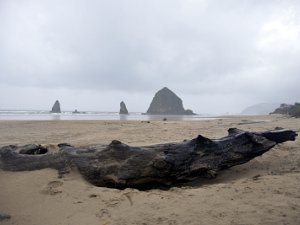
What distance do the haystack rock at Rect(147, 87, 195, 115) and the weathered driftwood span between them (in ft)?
283

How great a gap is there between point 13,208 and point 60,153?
5.52 ft

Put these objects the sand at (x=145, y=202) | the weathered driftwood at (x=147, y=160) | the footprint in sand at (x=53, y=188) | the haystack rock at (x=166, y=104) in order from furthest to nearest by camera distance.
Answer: the haystack rock at (x=166, y=104) → the weathered driftwood at (x=147, y=160) → the footprint in sand at (x=53, y=188) → the sand at (x=145, y=202)

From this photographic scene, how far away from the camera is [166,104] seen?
96.1 meters

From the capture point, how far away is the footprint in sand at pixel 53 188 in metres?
5.12

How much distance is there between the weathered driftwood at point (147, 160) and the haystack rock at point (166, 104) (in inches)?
3400

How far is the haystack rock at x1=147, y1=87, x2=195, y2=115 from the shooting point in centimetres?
9431

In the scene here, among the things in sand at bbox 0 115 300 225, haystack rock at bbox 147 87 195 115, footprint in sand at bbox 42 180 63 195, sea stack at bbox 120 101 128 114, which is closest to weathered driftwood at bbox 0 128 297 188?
sand at bbox 0 115 300 225

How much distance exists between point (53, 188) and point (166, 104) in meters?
91.1

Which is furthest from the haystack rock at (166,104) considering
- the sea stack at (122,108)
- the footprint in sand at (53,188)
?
the footprint in sand at (53,188)

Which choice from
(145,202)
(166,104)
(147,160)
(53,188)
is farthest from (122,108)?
(145,202)

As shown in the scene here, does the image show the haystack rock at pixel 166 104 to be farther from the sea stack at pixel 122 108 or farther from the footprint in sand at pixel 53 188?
the footprint in sand at pixel 53 188

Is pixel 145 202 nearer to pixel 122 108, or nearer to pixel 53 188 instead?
pixel 53 188

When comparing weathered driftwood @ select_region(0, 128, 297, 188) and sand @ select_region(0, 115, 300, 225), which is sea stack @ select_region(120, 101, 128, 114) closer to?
weathered driftwood @ select_region(0, 128, 297, 188)

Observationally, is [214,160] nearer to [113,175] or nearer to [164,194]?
[164,194]
